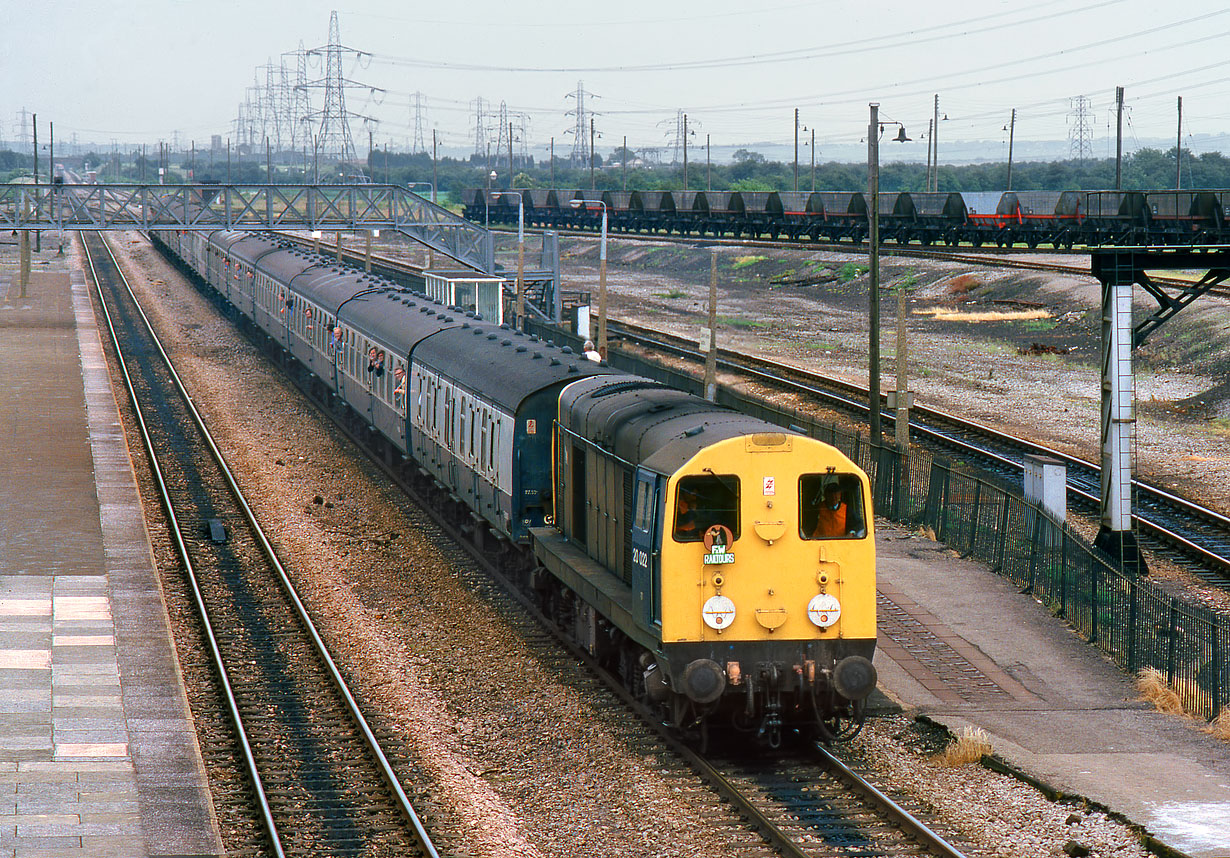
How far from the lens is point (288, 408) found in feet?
130

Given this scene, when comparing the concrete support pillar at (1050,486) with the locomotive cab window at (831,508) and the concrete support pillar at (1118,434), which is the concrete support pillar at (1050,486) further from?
the locomotive cab window at (831,508)

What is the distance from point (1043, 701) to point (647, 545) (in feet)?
18.5

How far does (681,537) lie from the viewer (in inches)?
545

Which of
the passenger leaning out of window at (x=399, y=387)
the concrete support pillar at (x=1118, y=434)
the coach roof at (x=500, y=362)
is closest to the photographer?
the coach roof at (x=500, y=362)

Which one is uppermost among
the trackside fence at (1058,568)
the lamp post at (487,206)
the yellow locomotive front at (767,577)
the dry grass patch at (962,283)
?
the lamp post at (487,206)

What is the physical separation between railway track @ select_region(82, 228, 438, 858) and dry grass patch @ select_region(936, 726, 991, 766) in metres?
5.40

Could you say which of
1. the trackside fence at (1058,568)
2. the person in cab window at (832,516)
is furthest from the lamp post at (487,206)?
the person in cab window at (832,516)

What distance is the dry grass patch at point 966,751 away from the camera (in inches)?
561

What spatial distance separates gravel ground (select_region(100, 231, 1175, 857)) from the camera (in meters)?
12.7

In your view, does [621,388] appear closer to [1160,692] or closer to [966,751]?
[966,751]

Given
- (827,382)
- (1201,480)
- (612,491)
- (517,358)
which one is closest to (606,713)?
(612,491)

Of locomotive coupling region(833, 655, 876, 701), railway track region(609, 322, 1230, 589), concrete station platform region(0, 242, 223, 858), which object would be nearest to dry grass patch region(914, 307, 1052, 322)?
railway track region(609, 322, 1230, 589)

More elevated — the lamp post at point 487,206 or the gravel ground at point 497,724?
the lamp post at point 487,206

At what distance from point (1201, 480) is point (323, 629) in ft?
69.1
